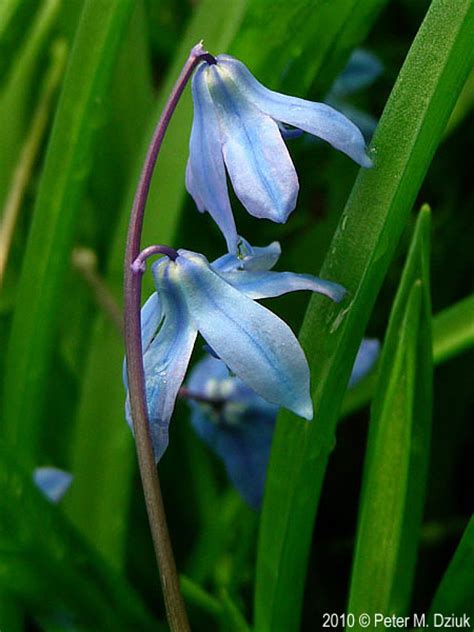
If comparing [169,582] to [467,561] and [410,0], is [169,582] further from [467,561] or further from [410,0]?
[410,0]

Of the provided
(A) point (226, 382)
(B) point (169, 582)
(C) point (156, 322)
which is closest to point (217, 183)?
(C) point (156, 322)

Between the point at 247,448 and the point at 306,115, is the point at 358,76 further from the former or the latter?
the point at 306,115

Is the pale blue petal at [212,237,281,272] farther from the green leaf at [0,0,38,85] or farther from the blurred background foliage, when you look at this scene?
the green leaf at [0,0,38,85]

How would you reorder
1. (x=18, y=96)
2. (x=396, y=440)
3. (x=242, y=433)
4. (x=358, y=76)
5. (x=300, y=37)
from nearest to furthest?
(x=396, y=440) < (x=300, y=37) < (x=242, y=433) < (x=358, y=76) < (x=18, y=96)

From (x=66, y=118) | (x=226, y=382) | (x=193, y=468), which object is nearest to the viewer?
(x=66, y=118)

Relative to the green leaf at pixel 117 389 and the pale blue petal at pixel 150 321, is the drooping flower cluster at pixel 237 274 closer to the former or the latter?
the pale blue petal at pixel 150 321

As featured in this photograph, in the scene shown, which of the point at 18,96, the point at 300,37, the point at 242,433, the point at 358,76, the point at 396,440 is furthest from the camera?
the point at 18,96

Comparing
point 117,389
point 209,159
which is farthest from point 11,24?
point 209,159

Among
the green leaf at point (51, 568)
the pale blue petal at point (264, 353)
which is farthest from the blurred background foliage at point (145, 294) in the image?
the pale blue petal at point (264, 353)
